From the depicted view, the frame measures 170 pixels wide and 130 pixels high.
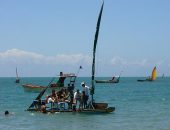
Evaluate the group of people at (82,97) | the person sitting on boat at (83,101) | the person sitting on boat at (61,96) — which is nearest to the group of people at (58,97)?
the person sitting on boat at (61,96)

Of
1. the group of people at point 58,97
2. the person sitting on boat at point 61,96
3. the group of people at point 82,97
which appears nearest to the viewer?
the group of people at point 82,97

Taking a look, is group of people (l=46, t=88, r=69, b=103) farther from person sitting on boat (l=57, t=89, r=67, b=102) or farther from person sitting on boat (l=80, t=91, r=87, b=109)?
person sitting on boat (l=80, t=91, r=87, b=109)

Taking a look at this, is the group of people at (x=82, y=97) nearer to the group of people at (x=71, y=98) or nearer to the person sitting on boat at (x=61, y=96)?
the group of people at (x=71, y=98)

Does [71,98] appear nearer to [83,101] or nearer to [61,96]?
[61,96]

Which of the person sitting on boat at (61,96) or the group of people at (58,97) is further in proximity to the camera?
the person sitting on boat at (61,96)

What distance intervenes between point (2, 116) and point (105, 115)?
22.1 ft

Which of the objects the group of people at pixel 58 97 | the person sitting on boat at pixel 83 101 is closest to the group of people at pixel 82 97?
the person sitting on boat at pixel 83 101

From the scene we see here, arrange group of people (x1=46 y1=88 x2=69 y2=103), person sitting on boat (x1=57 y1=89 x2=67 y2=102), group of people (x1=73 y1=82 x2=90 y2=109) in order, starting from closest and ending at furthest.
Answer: group of people (x1=73 y1=82 x2=90 y2=109), group of people (x1=46 y1=88 x2=69 y2=103), person sitting on boat (x1=57 y1=89 x2=67 y2=102)

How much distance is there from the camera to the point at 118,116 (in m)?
31.9

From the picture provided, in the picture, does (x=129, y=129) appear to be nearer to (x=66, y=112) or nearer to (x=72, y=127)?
(x=72, y=127)

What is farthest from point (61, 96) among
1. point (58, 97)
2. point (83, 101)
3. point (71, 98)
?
point (83, 101)

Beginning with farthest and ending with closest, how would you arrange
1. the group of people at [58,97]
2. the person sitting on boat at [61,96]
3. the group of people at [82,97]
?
the person sitting on boat at [61,96]
the group of people at [58,97]
the group of people at [82,97]

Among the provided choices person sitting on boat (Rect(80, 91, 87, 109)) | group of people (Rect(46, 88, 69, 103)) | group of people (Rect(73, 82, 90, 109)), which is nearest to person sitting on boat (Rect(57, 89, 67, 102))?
group of people (Rect(46, 88, 69, 103))

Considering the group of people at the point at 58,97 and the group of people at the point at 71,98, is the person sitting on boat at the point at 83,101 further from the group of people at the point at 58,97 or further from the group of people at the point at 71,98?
the group of people at the point at 58,97
